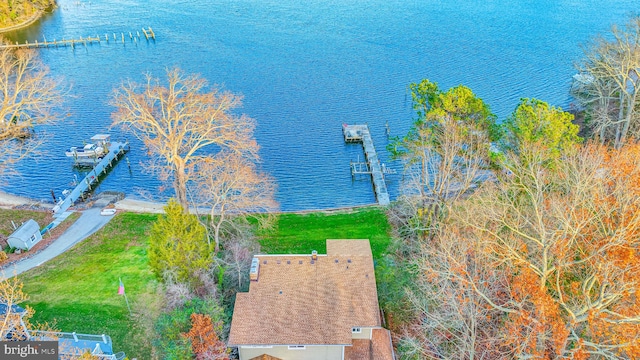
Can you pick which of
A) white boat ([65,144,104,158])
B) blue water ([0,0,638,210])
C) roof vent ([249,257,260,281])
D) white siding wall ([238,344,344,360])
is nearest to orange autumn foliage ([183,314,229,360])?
white siding wall ([238,344,344,360])

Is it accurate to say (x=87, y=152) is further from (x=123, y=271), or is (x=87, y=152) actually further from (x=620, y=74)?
(x=620, y=74)

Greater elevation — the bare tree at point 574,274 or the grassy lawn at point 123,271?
the bare tree at point 574,274

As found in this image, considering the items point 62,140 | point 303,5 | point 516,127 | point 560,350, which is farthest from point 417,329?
point 303,5

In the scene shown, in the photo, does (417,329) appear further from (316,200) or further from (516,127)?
(316,200)

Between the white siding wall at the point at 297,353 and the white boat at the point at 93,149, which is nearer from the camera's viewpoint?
the white siding wall at the point at 297,353

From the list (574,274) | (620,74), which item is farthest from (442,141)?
(620,74)

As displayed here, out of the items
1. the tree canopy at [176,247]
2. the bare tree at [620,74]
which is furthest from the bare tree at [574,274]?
the bare tree at [620,74]

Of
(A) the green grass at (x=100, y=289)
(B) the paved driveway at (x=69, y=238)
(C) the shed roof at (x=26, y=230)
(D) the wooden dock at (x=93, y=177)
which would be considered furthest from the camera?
(D) the wooden dock at (x=93, y=177)

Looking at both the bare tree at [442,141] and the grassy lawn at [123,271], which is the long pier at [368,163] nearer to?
the grassy lawn at [123,271]
